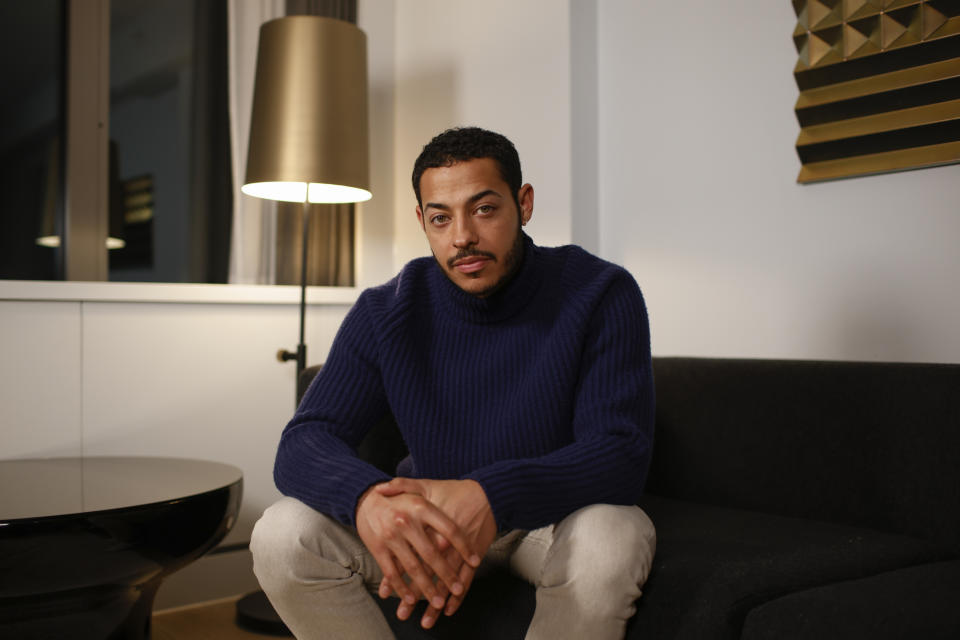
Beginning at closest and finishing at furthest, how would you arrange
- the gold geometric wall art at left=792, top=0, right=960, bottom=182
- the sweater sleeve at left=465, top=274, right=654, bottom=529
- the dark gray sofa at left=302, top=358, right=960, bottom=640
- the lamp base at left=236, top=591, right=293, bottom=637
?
the dark gray sofa at left=302, top=358, right=960, bottom=640
the sweater sleeve at left=465, top=274, right=654, bottom=529
the gold geometric wall art at left=792, top=0, right=960, bottom=182
the lamp base at left=236, top=591, right=293, bottom=637

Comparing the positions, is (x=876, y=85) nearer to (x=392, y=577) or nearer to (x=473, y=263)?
(x=473, y=263)

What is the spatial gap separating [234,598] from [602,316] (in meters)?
1.70

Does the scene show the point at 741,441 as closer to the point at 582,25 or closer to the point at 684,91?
the point at 684,91

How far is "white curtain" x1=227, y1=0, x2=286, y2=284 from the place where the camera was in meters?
2.87

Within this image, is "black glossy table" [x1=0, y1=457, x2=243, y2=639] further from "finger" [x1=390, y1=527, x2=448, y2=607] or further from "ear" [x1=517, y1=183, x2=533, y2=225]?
"ear" [x1=517, y1=183, x2=533, y2=225]

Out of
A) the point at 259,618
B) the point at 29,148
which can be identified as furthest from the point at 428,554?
the point at 29,148

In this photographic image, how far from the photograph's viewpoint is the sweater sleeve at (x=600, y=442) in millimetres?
1317

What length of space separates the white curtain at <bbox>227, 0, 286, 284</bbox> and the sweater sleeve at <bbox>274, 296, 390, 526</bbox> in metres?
1.29

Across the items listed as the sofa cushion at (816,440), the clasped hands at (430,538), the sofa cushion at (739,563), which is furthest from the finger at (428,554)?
the sofa cushion at (816,440)

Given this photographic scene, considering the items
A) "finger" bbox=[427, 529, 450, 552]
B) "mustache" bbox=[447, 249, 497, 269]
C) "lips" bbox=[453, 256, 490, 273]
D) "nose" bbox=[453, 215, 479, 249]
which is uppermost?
"nose" bbox=[453, 215, 479, 249]

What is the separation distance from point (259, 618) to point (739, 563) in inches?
57.1

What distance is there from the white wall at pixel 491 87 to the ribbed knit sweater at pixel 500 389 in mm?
930

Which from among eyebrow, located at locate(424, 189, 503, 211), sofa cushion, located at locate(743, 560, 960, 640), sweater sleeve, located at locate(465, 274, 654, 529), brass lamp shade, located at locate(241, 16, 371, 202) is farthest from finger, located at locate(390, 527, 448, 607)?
brass lamp shade, located at locate(241, 16, 371, 202)

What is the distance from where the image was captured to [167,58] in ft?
9.62
